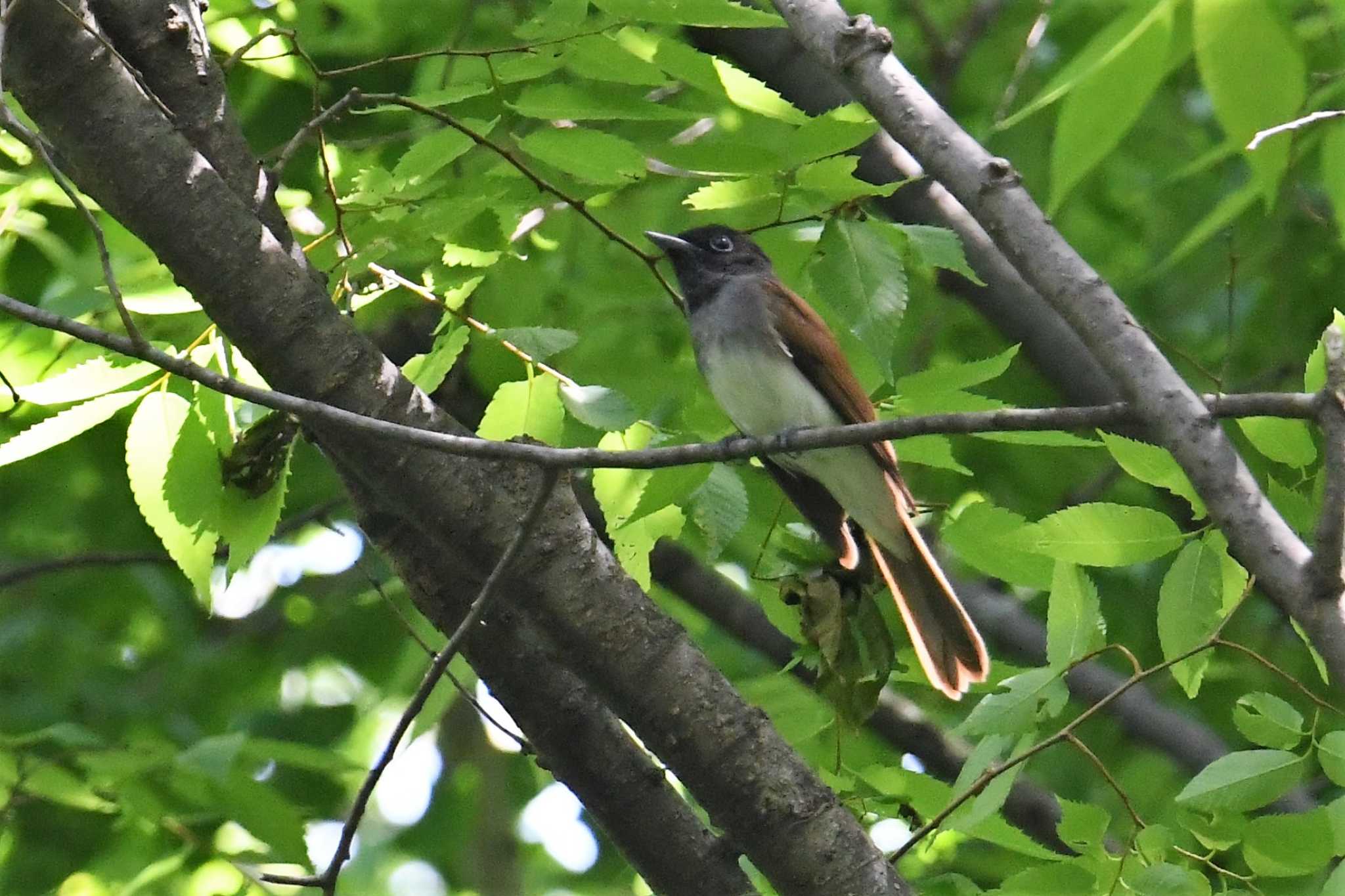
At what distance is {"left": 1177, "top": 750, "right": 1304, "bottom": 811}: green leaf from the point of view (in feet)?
8.34

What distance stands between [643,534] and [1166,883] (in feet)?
4.48

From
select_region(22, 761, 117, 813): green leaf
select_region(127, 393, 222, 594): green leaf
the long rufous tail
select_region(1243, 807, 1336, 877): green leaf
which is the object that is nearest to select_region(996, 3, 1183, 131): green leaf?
select_region(1243, 807, 1336, 877): green leaf

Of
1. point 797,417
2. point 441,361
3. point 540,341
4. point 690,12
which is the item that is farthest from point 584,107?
point 797,417

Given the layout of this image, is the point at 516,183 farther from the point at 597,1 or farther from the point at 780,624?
the point at 780,624

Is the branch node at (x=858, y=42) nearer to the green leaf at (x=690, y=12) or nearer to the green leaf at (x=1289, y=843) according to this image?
the green leaf at (x=690, y=12)

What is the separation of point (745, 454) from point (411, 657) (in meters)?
2.93

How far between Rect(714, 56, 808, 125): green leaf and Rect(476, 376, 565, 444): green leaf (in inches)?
29.9

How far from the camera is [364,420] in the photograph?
2.63 m

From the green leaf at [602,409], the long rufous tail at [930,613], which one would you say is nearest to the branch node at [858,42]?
the green leaf at [602,409]

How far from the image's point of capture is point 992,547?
3.34 meters

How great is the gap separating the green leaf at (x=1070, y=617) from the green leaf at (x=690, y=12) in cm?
126

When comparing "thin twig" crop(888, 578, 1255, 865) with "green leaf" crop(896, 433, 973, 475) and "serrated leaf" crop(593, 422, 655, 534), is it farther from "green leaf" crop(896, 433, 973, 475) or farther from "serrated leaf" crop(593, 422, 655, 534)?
"serrated leaf" crop(593, 422, 655, 534)

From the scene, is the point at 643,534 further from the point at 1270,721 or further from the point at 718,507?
the point at 1270,721

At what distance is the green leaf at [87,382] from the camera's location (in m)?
3.20
